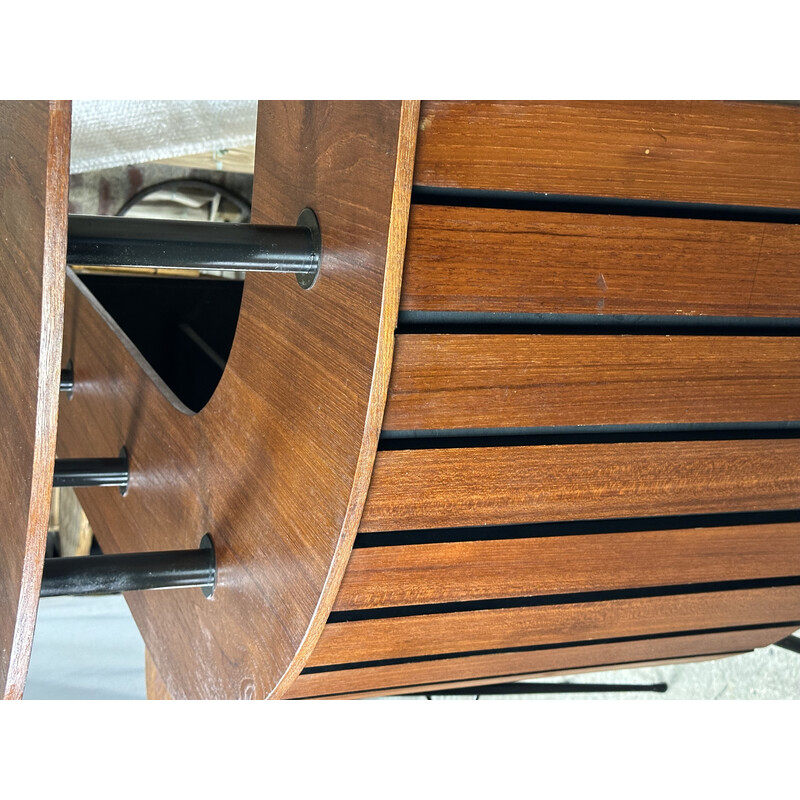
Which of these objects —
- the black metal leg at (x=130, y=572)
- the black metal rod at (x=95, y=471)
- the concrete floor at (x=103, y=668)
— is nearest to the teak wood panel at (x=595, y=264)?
the black metal leg at (x=130, y=572)

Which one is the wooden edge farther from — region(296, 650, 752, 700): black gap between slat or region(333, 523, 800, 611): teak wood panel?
region(296, 650, 752, 700): black gap between slat

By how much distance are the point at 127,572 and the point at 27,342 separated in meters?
0.55

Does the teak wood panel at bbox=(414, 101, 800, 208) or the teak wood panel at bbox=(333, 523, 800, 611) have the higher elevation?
the teak wood panel at bbox=(414, 101, 800, 208)

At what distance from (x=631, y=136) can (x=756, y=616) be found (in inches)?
39.6

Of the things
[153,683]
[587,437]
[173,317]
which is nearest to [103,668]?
[153,683]

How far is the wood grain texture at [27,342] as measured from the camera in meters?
0.71

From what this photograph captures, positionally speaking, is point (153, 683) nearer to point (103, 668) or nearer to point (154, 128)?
point (154, 128)

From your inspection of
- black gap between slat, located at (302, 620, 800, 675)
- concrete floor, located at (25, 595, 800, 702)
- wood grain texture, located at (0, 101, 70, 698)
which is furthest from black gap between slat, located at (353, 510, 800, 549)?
concrete floor, located at (25, 595, 800, 702)

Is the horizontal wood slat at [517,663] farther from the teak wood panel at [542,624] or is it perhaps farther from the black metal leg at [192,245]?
the black metal leg at [192,245]

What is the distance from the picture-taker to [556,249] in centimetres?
99

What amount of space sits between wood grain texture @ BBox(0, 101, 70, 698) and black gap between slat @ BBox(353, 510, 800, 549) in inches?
16.5

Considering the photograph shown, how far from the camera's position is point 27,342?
0.78 meters

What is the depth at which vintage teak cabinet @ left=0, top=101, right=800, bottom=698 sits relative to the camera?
2.91 feet
